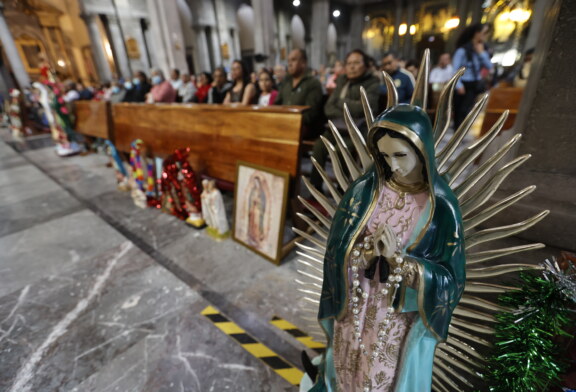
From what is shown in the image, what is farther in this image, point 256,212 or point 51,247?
point 51,247

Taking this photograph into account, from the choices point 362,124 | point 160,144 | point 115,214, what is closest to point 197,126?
point 160,144

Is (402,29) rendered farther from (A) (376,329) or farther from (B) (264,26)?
(A) (376,329)

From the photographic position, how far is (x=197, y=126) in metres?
3.04

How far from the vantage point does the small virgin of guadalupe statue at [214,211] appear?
270 cm

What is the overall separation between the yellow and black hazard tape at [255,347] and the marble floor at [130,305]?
0.03 metres

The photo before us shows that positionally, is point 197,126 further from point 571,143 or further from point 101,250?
point 571,143

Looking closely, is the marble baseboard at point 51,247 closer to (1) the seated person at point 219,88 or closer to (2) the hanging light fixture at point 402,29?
(1) the seated person at point 219,88

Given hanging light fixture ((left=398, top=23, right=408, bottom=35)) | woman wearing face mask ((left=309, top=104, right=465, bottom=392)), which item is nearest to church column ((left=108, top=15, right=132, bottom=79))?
woman wearing face mask ((left=309, top=104, right=465, bottom=392))

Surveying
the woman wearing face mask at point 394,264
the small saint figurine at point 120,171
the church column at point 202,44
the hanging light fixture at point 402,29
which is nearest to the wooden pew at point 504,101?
the woman wearing face mask at point 394,264

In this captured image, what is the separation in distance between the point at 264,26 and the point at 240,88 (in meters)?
7.05

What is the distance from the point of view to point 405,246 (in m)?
0.78

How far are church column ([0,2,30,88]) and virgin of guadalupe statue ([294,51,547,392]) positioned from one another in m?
17.3

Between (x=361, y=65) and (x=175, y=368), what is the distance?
273 cm

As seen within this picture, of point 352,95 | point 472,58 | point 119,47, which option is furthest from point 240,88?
point 119,47
